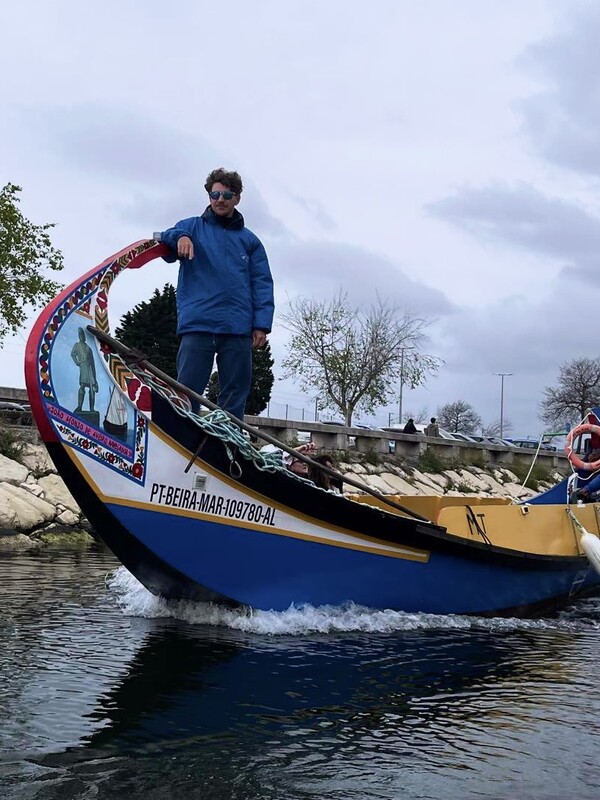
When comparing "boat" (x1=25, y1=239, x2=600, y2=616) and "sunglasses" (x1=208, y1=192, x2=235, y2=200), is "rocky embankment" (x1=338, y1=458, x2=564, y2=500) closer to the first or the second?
"boat" (x1=25, y1=239, x2=600, y2=616)

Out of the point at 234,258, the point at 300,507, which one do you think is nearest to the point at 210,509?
the point at 300,507

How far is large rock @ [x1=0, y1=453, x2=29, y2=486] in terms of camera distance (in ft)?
42.3

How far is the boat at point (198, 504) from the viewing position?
5102 mm

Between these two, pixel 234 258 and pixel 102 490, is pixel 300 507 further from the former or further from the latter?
pixel 234 258

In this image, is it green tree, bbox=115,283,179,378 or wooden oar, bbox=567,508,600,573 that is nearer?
wooden oar, bbox=567,508,600,573

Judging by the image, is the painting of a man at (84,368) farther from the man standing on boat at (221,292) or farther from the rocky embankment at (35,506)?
the rocky embankment at (35,506)

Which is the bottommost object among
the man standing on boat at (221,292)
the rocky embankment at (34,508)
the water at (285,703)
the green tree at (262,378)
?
the water at (285,703)

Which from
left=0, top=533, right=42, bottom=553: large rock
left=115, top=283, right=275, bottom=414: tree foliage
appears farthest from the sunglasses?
left=115, top=283, right=275, bottom=414: tree foliage

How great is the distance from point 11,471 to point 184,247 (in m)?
8.22

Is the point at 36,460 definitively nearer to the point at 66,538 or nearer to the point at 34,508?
the point at 34,508

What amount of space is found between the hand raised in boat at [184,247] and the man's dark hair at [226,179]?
0.57m

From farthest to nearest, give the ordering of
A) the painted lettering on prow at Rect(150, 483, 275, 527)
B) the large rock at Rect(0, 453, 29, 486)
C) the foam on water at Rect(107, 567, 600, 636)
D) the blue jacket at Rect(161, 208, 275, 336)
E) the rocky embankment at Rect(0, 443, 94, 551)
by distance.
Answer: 1. the large rock at Rect(0, 453, 29, 486)
2. the rocky embankment at Rect(0, 443, 94, 551)
3. the blue jacket at Rect(161, 208, 275, 336)
4. the foam on water at Rect(107, 567, 600, 636)
5. the painted lettering on prow at Rect(150, 483, 275, 527)

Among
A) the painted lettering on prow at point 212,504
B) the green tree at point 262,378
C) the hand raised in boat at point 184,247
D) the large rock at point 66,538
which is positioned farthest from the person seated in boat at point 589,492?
the green tree at point 262,378

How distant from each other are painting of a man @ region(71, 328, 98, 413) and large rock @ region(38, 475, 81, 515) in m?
8.09
